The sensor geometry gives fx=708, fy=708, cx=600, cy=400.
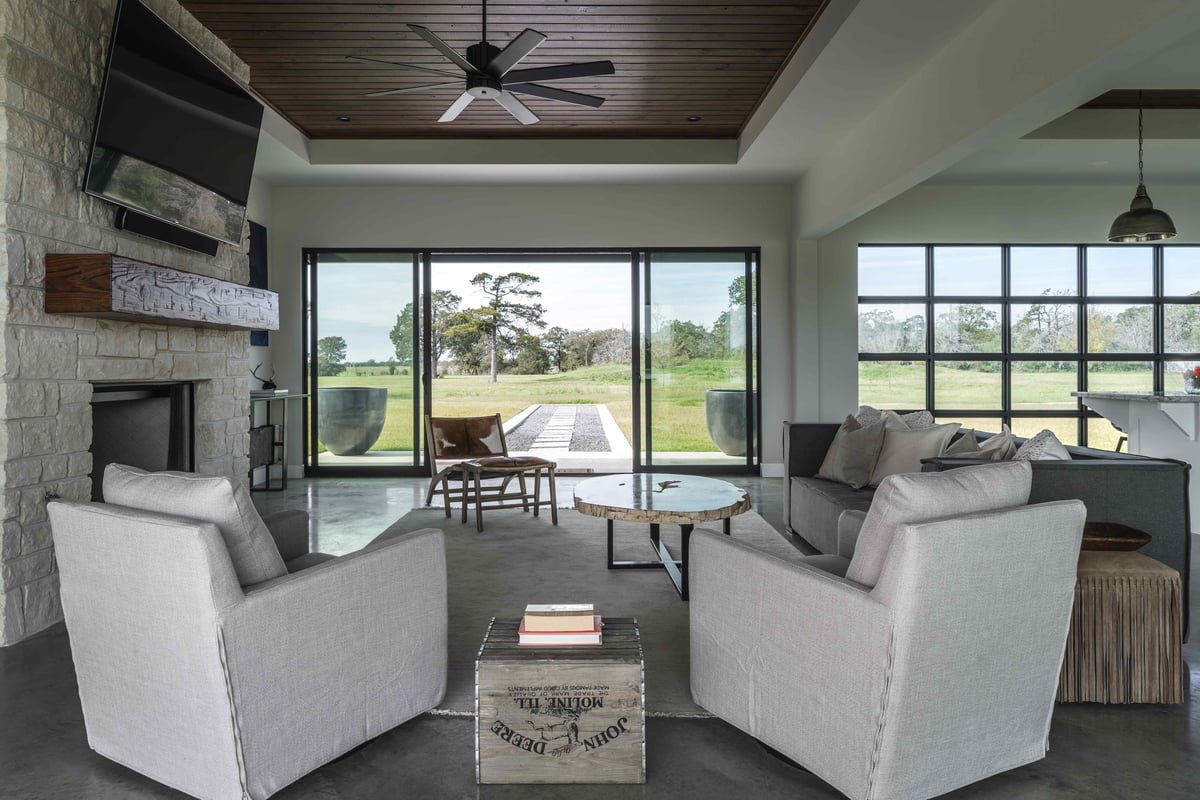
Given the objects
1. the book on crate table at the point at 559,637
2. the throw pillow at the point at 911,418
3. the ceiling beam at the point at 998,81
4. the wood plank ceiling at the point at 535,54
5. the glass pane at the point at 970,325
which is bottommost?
the book on crate table at the point at 559,637

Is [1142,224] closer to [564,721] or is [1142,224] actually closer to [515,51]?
[515,51]

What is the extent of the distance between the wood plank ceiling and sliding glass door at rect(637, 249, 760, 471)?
147 cm

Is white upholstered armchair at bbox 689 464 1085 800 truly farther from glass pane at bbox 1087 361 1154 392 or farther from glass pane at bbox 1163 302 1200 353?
glass pane at bbox 1163 302 1200 353

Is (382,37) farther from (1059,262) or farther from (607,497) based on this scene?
(1059,262)

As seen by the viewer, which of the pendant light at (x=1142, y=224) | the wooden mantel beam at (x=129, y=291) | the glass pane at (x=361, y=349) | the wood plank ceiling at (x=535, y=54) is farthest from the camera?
the glass pane at (x=361, y=349)

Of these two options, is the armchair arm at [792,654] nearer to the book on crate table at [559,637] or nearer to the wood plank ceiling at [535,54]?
the book on crate table at [559,637]

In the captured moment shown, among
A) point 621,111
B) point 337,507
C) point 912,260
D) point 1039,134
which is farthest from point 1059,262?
point 337,507

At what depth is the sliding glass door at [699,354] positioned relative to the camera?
7078 mm

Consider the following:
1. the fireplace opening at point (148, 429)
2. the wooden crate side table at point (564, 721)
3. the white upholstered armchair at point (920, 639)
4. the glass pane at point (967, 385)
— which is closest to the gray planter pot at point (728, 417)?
the glass pane at point (967, 385)

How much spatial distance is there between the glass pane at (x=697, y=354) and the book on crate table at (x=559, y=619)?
5.18 m

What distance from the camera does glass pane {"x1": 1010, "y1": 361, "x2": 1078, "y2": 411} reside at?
273 inches

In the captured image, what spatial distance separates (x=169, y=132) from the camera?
3.43 metres

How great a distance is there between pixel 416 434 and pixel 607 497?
4.12m

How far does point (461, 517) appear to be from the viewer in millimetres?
4988
